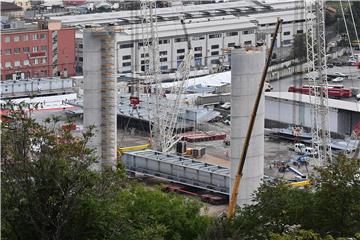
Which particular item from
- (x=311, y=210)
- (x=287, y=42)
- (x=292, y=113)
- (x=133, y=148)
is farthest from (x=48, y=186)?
(x=287, y=42)

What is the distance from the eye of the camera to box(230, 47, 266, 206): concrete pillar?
6352 mm

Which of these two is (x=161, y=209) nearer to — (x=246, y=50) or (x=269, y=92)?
(x=246, y=50)

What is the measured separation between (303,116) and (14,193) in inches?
293

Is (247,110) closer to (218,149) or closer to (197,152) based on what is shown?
(197,152)

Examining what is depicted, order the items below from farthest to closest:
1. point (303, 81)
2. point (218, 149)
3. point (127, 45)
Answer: point (127, 45) → point (303, 81) → point (218, 149)

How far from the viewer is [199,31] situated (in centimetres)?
1675

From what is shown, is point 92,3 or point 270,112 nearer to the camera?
point 270,112

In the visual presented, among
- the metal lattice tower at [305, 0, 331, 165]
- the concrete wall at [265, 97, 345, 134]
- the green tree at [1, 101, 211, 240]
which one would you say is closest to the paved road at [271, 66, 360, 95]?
the concrete wall at [265, 97, 345, 134]

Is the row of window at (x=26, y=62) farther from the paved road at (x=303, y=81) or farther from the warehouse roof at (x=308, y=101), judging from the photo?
the warehouse roof at (x=308, y=101)

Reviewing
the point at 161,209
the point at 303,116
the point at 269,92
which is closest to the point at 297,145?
the point at 303,116

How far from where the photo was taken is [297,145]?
1035 cm

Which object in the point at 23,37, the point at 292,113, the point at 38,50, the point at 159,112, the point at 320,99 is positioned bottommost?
the point at 292,113

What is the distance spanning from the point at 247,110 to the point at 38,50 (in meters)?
9.24

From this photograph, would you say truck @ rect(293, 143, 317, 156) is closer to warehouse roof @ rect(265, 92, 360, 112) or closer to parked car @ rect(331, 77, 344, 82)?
warehouse roof @ rect(265, 92, 360, 112)
